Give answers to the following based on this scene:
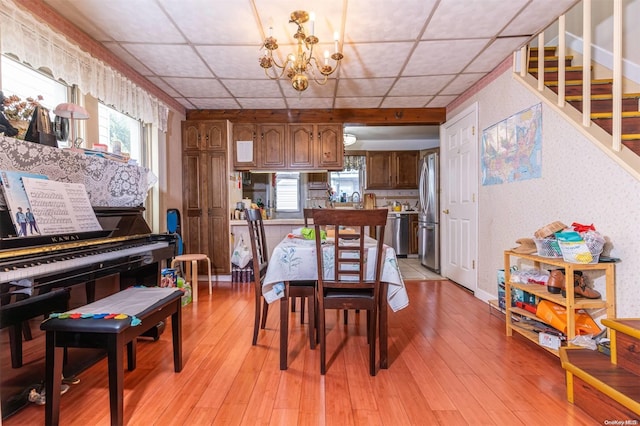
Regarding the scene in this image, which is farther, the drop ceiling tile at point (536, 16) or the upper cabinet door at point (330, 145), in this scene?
the upper cabinet door at point (330, 145)

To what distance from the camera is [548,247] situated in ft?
6.78

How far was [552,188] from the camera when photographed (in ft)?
8.02

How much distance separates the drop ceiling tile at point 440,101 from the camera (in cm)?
402

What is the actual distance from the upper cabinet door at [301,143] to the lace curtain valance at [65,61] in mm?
1806

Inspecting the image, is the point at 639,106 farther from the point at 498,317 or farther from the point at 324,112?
the point at 324,112

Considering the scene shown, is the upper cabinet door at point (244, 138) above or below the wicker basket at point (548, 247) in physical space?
above

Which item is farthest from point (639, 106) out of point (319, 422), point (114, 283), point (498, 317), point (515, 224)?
point (114, 283)

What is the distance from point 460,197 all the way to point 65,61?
13.4ft

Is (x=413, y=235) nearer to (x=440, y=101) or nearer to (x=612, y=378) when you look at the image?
(x=440, y=101)

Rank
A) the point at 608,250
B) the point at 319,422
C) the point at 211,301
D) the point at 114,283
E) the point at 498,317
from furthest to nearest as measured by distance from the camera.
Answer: the point at 211,301
the point at 498,317
the point at 114,283
the point at 608,250
the point at 319,422

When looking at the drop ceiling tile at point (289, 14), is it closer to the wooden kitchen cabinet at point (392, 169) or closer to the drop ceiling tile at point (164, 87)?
the drop ceiling tile at point (164, 87)

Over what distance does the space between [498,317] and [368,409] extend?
6.29ft

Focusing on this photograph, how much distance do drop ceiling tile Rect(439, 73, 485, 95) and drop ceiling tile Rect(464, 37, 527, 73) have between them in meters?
0.13

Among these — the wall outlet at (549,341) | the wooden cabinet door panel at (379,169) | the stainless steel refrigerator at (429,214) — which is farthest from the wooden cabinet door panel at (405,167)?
the wall outlet at (549,341)
